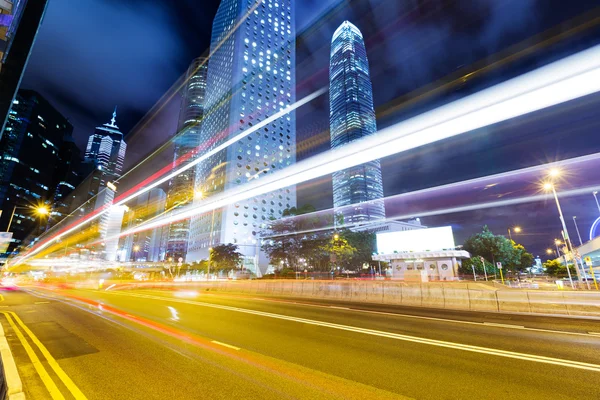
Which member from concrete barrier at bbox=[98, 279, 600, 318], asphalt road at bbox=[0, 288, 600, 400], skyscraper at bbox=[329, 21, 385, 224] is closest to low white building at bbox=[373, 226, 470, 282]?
concrete barrier at bbox=[98, 279, 600, 318]

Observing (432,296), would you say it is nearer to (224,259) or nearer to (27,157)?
(224,259)

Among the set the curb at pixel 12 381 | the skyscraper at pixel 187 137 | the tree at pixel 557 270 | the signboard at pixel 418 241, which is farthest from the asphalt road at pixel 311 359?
the skyscraper at pixel 187 137

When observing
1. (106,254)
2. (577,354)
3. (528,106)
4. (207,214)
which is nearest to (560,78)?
(528,106)

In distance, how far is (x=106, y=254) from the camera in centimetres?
17612

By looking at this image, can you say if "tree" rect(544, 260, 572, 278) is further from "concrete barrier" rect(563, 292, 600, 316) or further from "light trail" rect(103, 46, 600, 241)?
"light trail" rect(103, 46, 600, 241)

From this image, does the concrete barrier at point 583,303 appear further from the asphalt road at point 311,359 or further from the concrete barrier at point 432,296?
the concrete barrier at point 432,296

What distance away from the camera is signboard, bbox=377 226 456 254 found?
46.2 meters

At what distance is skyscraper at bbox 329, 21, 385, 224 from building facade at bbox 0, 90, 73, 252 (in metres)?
147

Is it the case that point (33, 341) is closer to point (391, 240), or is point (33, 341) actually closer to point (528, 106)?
point (528, 106)

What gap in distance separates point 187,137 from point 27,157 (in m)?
91.2

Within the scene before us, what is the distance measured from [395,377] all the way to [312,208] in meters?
58.9

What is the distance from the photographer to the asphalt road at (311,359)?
399 centimetres

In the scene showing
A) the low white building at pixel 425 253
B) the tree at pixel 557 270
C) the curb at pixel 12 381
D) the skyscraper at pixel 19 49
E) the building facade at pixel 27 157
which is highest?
the building facade at pixel 27 157

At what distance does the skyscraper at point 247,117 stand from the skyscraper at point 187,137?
55.5 meters
